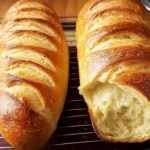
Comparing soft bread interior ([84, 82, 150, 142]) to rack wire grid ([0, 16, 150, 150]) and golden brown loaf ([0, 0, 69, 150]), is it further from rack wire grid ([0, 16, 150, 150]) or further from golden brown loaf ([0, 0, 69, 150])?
golden brown loaf ([0, 0, 69, 150])

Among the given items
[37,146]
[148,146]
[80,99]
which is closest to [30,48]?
[80,99]

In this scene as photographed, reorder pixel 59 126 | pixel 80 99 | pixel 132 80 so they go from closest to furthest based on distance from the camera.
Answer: pixel 132 80, pixel 59 126, pixel 80 99

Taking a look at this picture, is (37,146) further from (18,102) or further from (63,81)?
(63,81)

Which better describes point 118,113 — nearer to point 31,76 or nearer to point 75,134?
point 75,134

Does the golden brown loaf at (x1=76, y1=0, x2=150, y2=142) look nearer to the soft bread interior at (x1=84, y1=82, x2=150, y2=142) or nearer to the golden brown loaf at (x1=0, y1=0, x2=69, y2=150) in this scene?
the soft bread interior at (x1=84, y1=82, x2=150, y2=142)

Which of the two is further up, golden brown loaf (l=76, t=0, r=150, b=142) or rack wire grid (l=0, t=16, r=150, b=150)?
golden brown loaf (l=76, t=0, r=150, b=142)

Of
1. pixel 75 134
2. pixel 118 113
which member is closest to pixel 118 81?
pixel 118 113

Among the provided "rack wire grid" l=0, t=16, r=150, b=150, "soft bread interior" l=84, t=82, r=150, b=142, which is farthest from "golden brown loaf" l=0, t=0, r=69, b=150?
"soft bread interior" l=84, t=82, r=150, b=142

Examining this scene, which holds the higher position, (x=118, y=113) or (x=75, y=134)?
(x=118, y=113)
